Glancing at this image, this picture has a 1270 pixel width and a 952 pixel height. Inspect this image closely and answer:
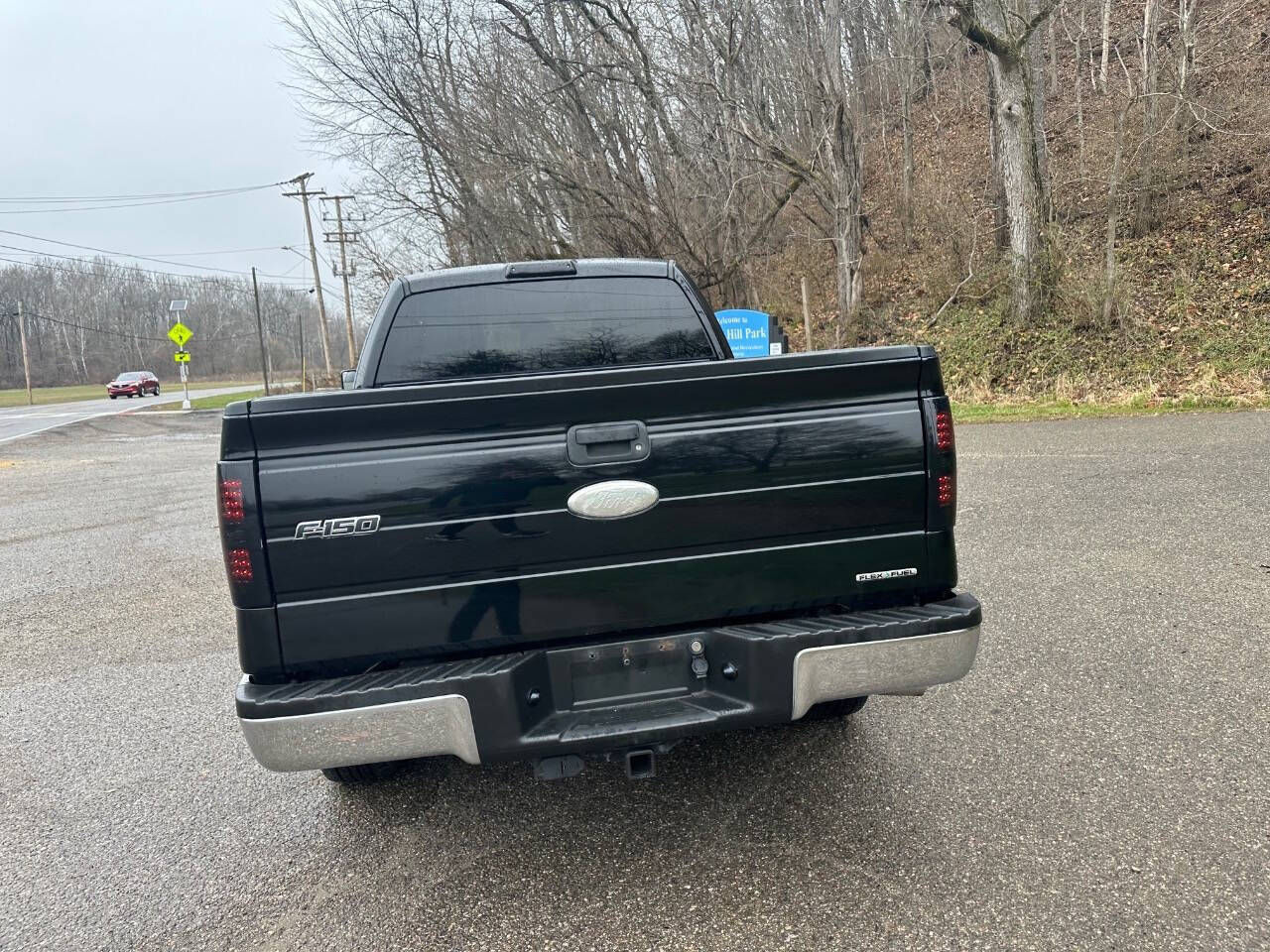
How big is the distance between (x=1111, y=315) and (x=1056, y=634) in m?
12.1

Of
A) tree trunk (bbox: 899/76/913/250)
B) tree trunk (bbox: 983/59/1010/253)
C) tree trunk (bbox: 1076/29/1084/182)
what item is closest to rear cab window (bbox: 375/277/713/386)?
tree trunk (bbox: 983/59/1010/253)

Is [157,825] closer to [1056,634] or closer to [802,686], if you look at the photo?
[802,686]

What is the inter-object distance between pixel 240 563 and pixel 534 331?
5.99ft

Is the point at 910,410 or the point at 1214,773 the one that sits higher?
the point at 910,410

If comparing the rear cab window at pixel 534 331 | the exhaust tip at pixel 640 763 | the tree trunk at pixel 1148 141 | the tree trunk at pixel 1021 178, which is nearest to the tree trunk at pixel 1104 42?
the tree trunk at pixel 1148 141

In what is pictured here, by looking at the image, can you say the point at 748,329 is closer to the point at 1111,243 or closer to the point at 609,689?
the point at 1111,243

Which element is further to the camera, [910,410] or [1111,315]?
[1111,315]

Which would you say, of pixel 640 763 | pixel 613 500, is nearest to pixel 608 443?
pixel 613 500

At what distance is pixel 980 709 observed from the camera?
3516mm

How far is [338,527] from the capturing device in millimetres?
2266

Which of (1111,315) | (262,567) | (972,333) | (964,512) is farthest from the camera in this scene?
(972,333)

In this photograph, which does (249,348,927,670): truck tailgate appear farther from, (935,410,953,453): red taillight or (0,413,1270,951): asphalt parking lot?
(0,413,1270,951): asphalt parking lot

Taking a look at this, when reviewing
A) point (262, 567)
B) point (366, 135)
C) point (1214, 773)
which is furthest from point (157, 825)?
point (366, 135)

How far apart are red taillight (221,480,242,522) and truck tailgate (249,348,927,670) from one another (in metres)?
0.06
